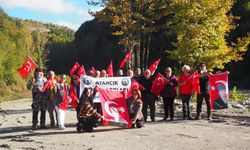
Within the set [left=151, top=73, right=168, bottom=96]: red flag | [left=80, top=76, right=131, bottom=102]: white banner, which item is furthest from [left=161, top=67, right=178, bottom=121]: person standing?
[left=80, top=76, right=131, bottom=102]: white banner

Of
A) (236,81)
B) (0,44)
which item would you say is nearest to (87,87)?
(236,81)

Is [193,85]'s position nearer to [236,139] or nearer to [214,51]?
[236,139]

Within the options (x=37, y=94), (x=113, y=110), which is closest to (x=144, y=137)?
(x=113, y=110)

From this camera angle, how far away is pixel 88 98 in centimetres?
1464

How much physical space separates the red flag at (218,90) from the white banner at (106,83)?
3290 mm

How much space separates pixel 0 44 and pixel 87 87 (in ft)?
147

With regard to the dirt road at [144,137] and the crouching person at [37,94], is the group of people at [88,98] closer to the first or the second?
the crouching person at [37,94]

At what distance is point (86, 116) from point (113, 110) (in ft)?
3.09

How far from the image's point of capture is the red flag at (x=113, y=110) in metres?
14.9

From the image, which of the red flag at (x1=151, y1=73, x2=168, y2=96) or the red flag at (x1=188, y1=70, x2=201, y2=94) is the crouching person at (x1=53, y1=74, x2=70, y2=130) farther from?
the red flag at (x1=188, y1=70, x2=201, y2=94)

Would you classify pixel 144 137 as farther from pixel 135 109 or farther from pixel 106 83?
pixel 106 83

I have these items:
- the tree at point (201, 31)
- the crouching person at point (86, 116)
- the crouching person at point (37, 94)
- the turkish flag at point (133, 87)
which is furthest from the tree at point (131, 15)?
the crouching person at point (86, 116)

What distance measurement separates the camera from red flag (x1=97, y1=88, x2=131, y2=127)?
Result: 14852 millimetres

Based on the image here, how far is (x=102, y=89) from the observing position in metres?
15.1
